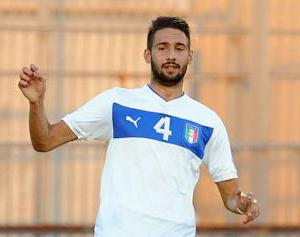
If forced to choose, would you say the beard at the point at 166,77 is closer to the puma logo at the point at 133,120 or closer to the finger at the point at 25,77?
the puma logo at the point at 133,120

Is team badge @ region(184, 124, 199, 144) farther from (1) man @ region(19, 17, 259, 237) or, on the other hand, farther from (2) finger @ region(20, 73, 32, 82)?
(2) finger @ region(20, 73, 32, 82)

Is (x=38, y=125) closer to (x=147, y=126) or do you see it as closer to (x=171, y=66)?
(x=147, y=126)

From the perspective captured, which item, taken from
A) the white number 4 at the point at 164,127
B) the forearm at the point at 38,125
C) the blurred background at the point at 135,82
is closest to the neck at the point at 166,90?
the white number 4 at the point at 164,127

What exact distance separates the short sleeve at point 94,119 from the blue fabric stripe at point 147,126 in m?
0.04

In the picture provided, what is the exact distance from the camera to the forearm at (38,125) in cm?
565

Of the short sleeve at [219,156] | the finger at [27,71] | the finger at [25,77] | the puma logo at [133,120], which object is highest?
the finger at [27,71]

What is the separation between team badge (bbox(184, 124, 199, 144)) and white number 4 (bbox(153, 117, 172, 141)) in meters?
0.09

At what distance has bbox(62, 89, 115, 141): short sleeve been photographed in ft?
19.2

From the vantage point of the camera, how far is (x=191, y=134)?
5.85 m

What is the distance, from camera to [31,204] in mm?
11273

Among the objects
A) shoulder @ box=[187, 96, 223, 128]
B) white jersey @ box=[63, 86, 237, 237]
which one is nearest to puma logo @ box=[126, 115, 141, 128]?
white jersey @ box=[63, 86, 237, 237]

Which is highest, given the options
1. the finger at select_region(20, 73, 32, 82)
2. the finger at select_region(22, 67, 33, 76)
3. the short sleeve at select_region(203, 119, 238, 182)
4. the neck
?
the finger at select_region(22, 67, 33, 76)

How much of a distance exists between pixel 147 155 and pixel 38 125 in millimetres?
511

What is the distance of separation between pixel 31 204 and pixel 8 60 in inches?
53.3
